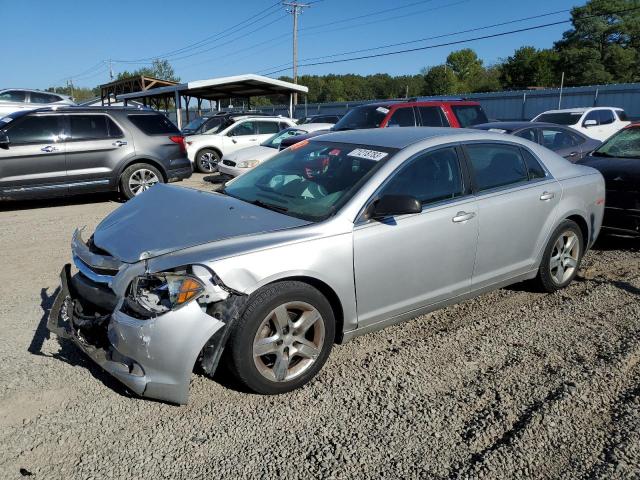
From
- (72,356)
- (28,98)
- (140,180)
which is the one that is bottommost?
(72,356)

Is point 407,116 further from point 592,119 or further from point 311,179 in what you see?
point 592,119

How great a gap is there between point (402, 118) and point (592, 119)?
1073 cm

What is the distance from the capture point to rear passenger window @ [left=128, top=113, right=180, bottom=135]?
9.61m

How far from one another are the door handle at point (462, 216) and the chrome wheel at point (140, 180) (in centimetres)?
696

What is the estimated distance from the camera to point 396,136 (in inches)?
164

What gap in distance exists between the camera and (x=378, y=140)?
162 inches

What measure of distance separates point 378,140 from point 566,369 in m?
2.13

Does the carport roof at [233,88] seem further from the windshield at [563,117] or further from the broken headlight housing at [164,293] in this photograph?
the broken headlight housing at [164,293]

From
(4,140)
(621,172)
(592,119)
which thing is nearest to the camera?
(621,172)

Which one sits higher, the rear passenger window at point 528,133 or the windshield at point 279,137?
the rear passenger window at point 528,133

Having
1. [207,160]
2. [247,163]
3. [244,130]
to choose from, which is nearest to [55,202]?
[247,163]

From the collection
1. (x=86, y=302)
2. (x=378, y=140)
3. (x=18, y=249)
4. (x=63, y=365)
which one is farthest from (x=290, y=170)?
(x=18, y=249)

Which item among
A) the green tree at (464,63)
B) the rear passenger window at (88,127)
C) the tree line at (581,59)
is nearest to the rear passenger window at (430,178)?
the rear passenger window at (88,127)

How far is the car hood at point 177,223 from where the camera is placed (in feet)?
10.2
